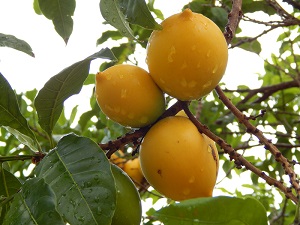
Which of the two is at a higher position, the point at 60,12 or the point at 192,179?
the point at 60,12

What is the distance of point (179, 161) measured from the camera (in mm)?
977

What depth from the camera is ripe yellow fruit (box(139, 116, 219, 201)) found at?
0.98 meters

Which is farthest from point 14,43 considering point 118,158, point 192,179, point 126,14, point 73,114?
point 73,114

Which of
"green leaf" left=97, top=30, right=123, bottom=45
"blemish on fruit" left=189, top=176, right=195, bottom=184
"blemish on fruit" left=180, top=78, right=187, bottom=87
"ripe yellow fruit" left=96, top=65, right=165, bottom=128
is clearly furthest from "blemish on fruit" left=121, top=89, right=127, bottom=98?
"green leaf" left=97, top=30, right=123, bottom=45

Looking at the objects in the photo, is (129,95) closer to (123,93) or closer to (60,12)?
(123,93)

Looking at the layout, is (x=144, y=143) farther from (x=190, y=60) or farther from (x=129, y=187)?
(x=190, y=60)

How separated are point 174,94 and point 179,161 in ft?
0.53

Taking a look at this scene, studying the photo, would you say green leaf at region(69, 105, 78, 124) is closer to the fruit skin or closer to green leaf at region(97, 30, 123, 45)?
green leaf at region(97, 30, 123, 45)

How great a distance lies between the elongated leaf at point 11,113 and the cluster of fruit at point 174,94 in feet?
0.58

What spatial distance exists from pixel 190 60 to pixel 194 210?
42cm

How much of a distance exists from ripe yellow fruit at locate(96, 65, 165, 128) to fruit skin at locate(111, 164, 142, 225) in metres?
0.12

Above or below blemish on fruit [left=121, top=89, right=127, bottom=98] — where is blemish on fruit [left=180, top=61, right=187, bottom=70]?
above

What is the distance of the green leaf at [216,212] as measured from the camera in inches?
25.5

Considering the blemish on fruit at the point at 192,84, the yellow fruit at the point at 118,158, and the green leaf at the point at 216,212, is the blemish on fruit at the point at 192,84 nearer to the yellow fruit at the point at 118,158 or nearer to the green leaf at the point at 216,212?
the green leaf at the point at 216,212
